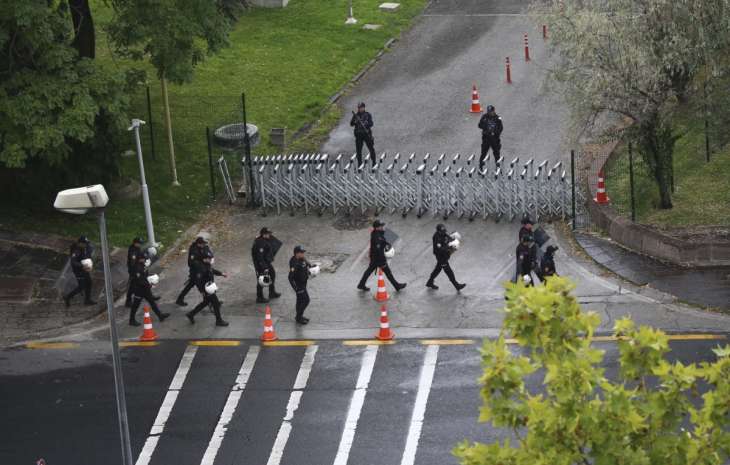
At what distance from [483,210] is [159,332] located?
23.5 ft

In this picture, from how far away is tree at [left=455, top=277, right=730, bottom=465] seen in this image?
1148 cm

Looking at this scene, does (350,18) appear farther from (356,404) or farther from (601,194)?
(356,404)

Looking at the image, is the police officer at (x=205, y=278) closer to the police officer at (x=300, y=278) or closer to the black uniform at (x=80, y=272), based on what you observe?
the police officer at (x=300, y=278)

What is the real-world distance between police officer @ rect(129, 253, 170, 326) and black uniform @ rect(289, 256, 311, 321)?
2373 millimetres

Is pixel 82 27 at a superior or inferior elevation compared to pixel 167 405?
superior

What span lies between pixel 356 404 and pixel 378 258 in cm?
420

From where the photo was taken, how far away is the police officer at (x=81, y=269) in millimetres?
23109

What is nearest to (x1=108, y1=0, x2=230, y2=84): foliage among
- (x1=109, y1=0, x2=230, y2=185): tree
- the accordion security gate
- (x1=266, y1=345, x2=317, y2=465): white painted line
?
(x1=109, y1=0, x2=230, y2=185): tree

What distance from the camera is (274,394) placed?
1984 cm

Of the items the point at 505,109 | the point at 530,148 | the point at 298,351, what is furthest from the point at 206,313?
the point at 505,109

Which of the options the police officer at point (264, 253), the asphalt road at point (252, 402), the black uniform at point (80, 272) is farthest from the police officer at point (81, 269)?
the police officer at point (264, 253)

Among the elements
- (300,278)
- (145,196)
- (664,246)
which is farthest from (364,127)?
(664,246)

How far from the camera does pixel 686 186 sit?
27000mm

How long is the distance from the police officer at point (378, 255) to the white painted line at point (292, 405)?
2.29 metres
